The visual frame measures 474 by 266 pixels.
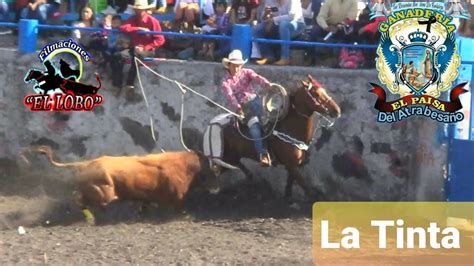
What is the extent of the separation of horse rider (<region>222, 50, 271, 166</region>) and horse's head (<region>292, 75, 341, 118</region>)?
0.42 metres

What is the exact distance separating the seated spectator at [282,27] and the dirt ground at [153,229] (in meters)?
1.56

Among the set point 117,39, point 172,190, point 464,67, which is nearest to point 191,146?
point 172,190

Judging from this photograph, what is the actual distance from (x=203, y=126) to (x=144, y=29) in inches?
54.5

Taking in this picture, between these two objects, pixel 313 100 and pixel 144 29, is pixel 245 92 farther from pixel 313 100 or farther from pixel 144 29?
pixel 144 29

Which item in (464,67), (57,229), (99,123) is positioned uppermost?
(464,67)

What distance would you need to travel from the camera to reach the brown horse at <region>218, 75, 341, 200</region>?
10.9 meters

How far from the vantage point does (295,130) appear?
36.0 ft

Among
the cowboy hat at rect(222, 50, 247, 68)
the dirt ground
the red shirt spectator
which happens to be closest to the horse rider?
the cowboy hat at rect(222, 50, 247, 68)

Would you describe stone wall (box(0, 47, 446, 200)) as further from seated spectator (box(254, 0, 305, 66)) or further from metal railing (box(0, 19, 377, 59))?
seated spectator (box(254, 0, 305, 66))

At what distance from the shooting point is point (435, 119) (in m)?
10.8

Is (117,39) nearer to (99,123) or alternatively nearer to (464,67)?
(99,123)

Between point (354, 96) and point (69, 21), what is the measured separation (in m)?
4.05

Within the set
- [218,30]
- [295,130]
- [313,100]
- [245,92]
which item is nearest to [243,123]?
[245,92]

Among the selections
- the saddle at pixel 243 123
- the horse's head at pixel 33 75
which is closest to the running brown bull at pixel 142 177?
the saddle at pixel 243 123
